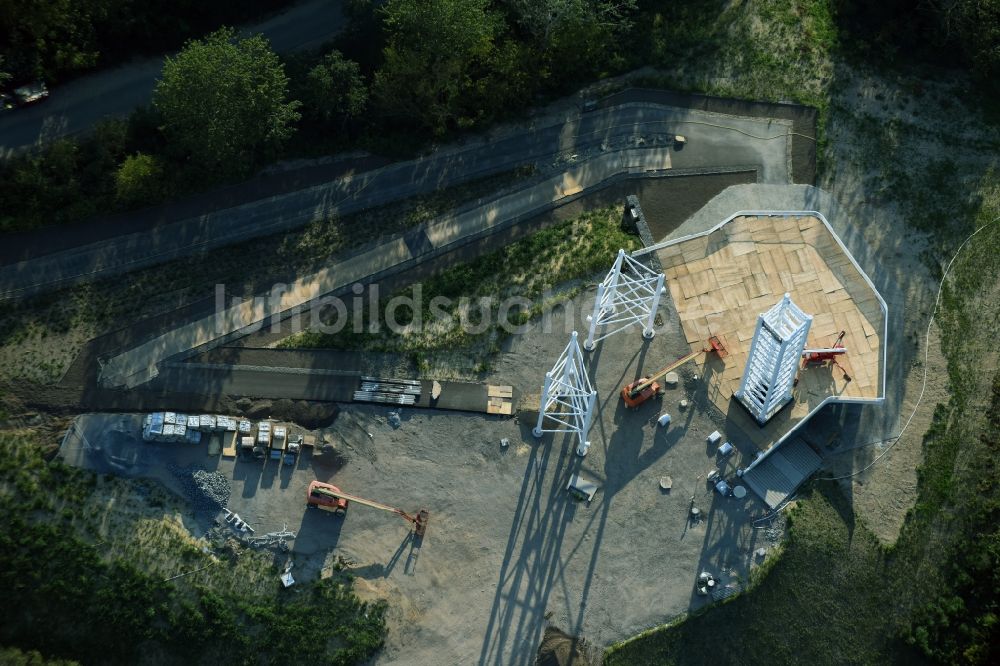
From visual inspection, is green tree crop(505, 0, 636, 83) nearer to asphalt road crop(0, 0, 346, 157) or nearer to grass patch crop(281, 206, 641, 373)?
grass patch crop(281, 206, 641, 373)

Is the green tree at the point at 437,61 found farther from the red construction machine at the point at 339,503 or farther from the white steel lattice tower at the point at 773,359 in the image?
the red construction machine at the point at 339,503

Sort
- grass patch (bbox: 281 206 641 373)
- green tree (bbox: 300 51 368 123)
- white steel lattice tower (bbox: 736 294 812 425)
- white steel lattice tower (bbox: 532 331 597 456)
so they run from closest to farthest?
1. white steel lattice tower (bbox: 736 294 812 425)
2. white steel lattice tower (bbox: 532 331 597 456)
3. grass patch (bbox: 281 206 641 373)
4. green tree (bbox: 300 51 368 123)

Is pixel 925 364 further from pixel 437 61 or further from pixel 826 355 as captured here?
pixel 437 61

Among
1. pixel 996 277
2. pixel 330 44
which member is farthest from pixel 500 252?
pixel 996 277

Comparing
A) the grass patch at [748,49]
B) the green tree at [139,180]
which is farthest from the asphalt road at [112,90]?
the grass patch at [748,49]

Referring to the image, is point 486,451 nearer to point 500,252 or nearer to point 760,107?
point 500,252

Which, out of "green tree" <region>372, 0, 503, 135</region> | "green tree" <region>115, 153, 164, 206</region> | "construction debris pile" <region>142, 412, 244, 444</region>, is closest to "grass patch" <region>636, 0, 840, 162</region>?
"green tree" <region>372, 0, 503, 135</region>

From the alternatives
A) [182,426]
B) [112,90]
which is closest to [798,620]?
[182,426]
